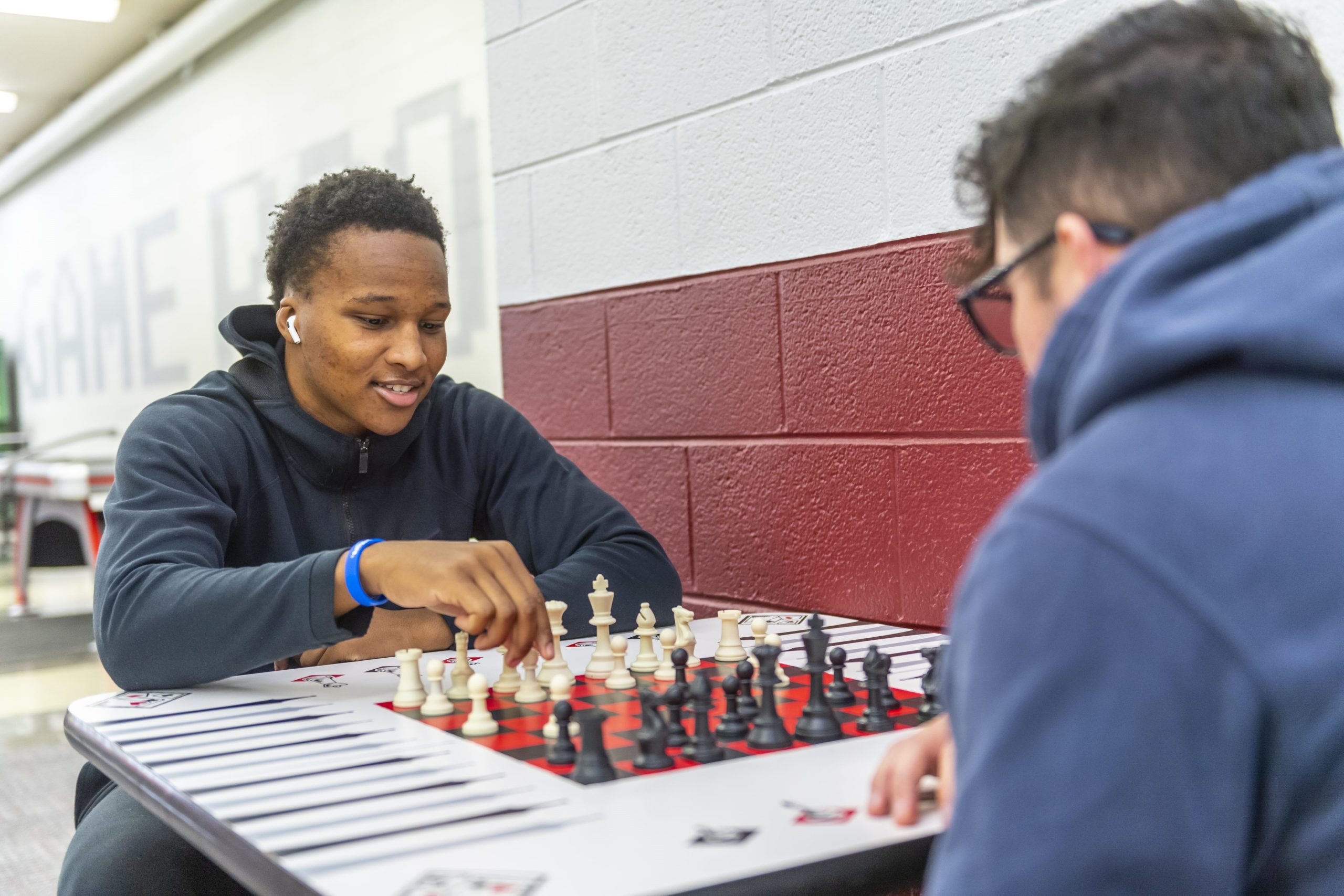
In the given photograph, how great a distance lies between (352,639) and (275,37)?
185 inches

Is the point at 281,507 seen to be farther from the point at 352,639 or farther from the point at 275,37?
the point at 275,37

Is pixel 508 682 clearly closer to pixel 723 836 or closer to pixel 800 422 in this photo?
pixel 723 836

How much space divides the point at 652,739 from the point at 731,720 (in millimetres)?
133

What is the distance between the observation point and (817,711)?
1.35 m

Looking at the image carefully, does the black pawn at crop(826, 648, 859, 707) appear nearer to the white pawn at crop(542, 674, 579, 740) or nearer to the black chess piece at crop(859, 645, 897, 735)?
A: the black chess piece at crop(859, 645, 897, 735)

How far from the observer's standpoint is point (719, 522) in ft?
8.77

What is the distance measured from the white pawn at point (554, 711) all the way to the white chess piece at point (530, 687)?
0.06ft

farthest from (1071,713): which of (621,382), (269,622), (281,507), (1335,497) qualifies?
(621,382)

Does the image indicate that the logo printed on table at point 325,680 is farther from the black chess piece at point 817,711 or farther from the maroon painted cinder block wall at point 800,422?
the maroon painted cinder block wall at point 800,422

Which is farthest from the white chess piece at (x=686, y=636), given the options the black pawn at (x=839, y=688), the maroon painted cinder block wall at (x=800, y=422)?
the maroon painted cinder block wall at (x=800, y=422)

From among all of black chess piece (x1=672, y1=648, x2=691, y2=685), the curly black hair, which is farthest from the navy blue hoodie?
black chess piece (x1=672, y1=648, x2=691, y2=685)

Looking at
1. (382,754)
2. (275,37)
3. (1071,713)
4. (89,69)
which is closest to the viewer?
(1071,713)

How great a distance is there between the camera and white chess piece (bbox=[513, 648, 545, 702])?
159 cm

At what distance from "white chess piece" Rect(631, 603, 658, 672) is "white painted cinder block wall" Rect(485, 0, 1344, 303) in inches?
31.5
